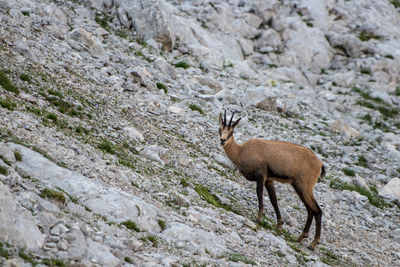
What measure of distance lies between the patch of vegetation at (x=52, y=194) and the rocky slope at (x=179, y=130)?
2cm

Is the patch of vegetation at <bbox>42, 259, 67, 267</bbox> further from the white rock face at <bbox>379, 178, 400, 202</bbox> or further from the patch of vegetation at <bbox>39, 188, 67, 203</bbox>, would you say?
the white rock face at <bbox>379, 178, 400, 202</bbox>

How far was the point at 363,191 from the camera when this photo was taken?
53.8ft

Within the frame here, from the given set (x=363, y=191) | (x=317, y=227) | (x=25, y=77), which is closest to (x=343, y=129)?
(x=363, y=191)

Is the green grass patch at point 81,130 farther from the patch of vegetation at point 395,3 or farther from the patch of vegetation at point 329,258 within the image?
the patch of vegetation at point 395,3

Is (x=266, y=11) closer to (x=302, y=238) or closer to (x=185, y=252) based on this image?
(x=302, y=238)

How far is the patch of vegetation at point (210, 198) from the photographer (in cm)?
1086

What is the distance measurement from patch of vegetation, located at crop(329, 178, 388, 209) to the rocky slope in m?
0.11

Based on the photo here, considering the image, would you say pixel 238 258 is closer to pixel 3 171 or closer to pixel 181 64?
pixel 3 171

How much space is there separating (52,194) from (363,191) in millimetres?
12982

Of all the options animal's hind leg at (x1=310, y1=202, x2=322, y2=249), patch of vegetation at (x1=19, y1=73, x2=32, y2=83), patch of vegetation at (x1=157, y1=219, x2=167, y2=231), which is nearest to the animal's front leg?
animal's hind leg at (x1=310, y1=202, x2=322, y2=249)

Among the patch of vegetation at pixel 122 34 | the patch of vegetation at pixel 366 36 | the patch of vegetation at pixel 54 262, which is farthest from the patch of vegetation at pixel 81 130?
the patch of vegetation at pixel 366 36

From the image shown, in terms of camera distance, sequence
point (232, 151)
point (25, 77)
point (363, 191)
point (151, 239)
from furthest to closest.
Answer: point (363, 191), point (232, 151), point (25, 77), point (151, 239)

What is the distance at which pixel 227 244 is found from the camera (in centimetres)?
880

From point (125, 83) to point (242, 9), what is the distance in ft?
61.5
